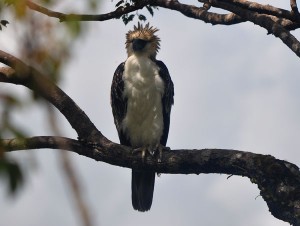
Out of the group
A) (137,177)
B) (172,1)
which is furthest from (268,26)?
(137,177)

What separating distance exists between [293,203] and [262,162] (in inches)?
15.8

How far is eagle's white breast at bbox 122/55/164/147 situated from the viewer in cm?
809

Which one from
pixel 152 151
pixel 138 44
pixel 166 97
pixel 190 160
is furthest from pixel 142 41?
pixel 190 160

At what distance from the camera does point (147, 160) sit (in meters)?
6.62

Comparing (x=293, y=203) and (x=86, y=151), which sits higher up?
(x=86, y=151)

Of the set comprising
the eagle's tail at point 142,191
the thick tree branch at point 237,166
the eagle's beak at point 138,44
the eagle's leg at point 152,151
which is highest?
the eagle's beak at point 138,44

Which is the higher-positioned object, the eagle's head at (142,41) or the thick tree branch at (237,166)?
the eagle's head at (142,41)

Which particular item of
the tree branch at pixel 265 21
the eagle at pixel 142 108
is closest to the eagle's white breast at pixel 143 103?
the eagle at pixel 142 108

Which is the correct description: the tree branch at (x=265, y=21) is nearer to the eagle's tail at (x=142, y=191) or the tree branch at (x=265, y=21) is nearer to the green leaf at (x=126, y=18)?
the green leaf at (x=126, y=18)

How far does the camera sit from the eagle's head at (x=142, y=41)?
343 inches

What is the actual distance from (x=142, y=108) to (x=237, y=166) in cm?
238

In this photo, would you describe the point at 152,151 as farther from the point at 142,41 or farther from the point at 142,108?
the point at 142,41

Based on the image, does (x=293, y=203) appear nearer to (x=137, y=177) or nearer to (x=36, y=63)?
(x=137, y=177)

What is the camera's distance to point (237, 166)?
5938 mm
